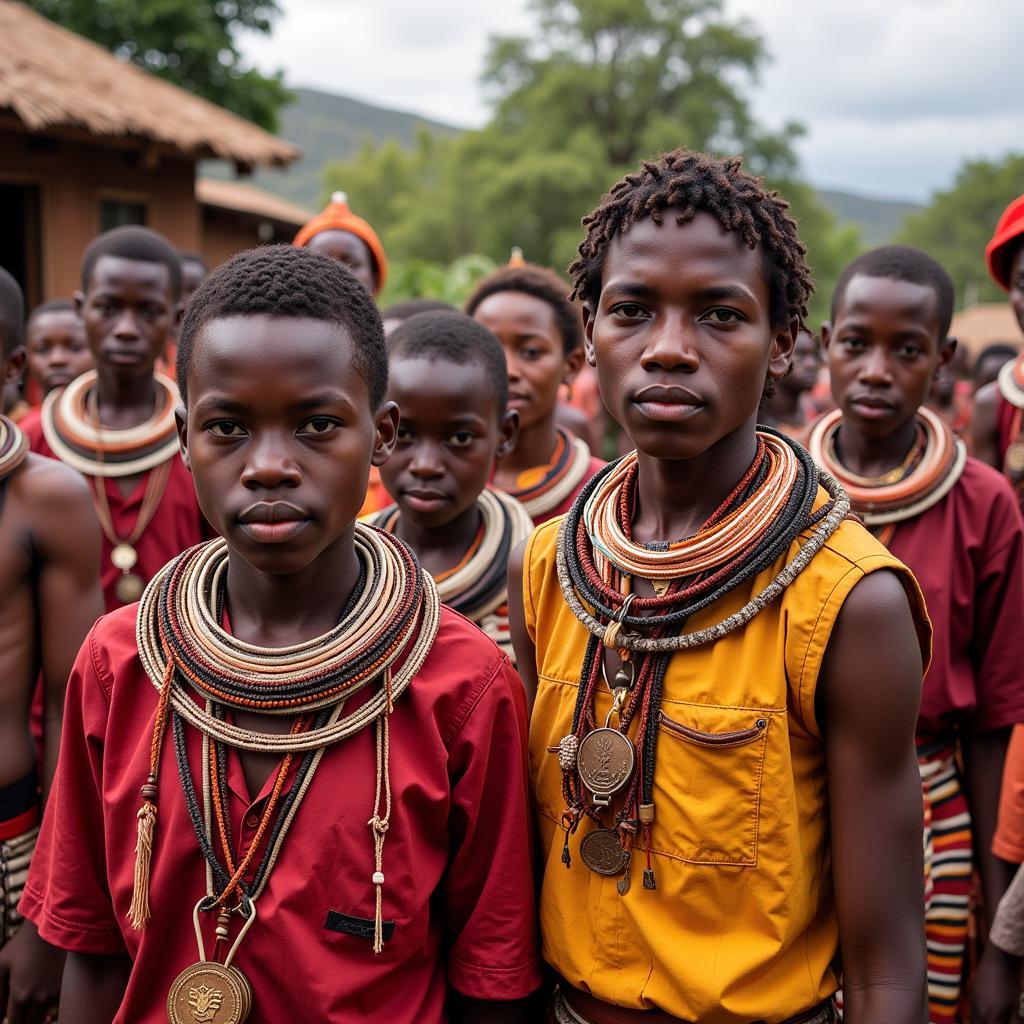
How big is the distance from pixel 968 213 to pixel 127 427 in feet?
211

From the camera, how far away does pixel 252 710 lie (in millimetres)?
1799

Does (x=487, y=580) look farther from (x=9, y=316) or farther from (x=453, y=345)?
(x=9, y=316)

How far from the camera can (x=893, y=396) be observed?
3.05m

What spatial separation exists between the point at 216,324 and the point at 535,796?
3.34 feet

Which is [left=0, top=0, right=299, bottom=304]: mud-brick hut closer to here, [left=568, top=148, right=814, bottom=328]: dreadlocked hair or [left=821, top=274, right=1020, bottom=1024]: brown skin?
[left=821, top=274, right=1020, bottom=1024]: brown skin

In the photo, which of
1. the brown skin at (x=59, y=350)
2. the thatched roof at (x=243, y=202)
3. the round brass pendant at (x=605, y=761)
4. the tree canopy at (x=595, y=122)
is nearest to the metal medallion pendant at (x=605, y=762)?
the round brass pendant at (x=605, y=761)

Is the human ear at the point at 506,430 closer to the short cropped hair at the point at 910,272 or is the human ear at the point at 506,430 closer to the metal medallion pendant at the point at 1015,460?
the short cropped hair at the point at 910,272

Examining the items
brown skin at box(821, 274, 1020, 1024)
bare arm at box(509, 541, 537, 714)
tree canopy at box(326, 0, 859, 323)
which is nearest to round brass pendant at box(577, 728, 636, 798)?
bare arm at box(509, 541, 537, 714)

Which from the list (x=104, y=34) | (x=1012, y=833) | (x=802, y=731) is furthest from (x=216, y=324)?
(x=104, y=34)

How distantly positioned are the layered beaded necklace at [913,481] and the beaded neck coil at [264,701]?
5.13 feet

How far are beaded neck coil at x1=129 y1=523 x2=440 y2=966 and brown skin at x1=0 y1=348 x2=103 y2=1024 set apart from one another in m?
0.90

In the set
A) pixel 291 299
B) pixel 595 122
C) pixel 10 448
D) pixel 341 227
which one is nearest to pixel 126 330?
pixel 10 448

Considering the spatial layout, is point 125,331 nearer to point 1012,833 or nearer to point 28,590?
point 28,590

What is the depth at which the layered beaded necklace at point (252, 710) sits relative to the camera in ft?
5.79
